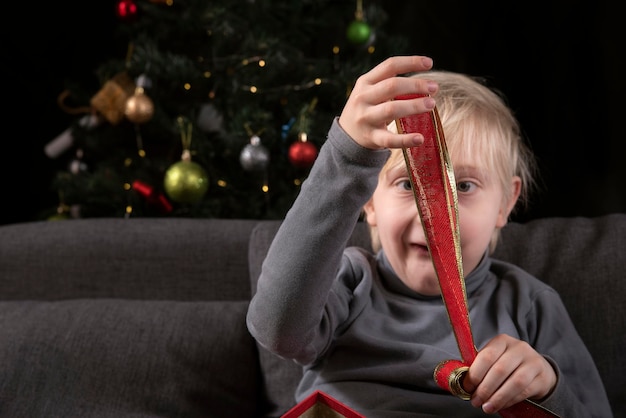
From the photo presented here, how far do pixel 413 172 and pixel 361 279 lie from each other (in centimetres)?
36

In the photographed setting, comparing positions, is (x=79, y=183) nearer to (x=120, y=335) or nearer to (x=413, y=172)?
(x=120, y=335)

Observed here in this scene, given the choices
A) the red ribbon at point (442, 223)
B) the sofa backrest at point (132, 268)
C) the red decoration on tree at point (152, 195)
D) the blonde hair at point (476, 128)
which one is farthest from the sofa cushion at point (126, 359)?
the red decoration on tree at point (152, 195)

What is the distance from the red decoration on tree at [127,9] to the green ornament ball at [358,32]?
0.58 m

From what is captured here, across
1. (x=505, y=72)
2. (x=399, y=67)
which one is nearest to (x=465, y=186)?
(x=399, y=67)

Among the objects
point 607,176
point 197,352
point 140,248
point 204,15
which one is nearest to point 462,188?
point 197,352

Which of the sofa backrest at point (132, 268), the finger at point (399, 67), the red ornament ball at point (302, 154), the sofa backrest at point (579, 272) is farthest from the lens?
the red ornament ball at point (302, 154)

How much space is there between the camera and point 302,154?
1911 millimetres

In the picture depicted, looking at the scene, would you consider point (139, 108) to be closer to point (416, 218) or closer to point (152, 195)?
point (152, 195)

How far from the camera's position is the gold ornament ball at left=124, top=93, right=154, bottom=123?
1993 mm

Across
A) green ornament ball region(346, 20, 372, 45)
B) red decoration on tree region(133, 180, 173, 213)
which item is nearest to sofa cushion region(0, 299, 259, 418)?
red decoration on tree region(133, 180, 173, 213)

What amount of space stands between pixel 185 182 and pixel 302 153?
0.30 meters

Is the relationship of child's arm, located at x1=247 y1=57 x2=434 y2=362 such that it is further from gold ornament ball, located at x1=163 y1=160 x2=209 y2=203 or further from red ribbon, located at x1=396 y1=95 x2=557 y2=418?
gold ornament ball, located at x1=163 y1=160 x2=209 y2=203

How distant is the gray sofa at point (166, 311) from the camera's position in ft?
4.06

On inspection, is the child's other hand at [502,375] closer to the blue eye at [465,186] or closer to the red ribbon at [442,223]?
the red ribbon at [442,223]
